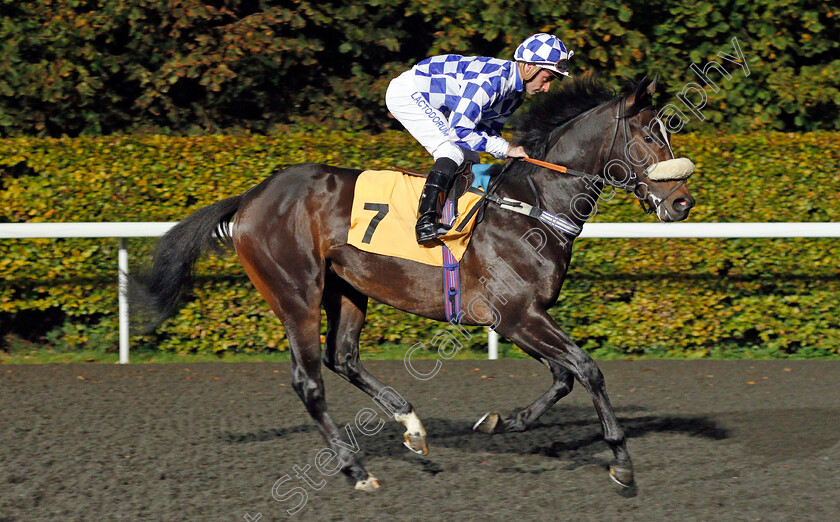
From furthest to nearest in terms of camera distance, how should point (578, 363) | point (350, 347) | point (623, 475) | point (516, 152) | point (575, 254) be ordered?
point (575, 254), point (350, 347), point (516, 152), point (578, 363), point (623, 475)

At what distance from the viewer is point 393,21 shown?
8.23 metres

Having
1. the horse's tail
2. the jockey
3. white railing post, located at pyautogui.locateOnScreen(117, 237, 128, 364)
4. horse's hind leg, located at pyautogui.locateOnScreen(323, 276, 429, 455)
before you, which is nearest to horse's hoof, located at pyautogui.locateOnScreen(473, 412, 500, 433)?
horse's hind leg, located at pyautogui.locateOnScreen(323, 276, 429, 455)

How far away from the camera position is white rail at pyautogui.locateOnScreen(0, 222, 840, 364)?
20.2 ft

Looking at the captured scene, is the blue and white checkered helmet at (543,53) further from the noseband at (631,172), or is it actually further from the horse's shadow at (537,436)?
the horse's shadow at (537,436)

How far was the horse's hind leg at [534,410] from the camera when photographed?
14.2 ft

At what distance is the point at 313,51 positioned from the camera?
7.82 meters

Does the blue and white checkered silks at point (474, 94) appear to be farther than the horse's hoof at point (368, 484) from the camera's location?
Yes

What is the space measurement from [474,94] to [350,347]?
4.76ft

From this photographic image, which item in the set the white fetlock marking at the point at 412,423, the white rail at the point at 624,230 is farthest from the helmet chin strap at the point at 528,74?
the white rail at the point at 624,230

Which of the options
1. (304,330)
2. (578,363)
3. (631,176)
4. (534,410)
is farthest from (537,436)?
(631,176)

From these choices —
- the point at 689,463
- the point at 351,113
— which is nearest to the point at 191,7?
the point at 351,113

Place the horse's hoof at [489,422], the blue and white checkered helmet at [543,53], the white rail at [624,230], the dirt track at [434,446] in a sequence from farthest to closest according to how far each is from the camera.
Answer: the white rail at [624,230] → the horse's hoof at [489,422] → the blue and white checkered helmet at [543,53] → the dirt track at [434,446]

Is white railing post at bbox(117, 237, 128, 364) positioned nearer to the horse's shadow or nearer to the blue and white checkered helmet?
the horse's shadow

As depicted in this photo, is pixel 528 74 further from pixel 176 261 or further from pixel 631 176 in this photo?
pixel 176 261
